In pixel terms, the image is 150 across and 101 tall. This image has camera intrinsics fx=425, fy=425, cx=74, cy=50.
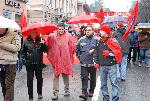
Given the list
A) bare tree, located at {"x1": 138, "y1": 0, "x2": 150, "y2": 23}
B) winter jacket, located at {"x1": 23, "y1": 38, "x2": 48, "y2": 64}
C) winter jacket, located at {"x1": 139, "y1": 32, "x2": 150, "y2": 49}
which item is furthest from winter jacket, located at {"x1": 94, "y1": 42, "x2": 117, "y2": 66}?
bare tree, located at {"x1": 138, "y1": 0, "x2": 150, "y2": 23}

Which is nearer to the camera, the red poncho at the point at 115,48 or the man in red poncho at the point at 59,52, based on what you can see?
the red poncho at the point at 115,48

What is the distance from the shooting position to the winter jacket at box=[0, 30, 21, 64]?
7.84 meters

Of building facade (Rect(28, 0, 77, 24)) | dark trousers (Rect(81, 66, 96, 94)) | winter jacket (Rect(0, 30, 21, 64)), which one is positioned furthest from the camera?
building facade (Rect(28, 0, 77, 24))

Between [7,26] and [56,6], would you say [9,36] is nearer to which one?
[7,26]

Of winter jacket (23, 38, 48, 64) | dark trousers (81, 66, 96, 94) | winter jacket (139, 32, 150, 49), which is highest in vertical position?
winter jacket (23, 38, 48, 64)

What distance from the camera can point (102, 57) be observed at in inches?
344

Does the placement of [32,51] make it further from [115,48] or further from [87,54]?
[115,48]

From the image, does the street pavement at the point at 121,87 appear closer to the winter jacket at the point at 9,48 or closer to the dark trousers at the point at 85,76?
the dark trousers at the point at 85,76

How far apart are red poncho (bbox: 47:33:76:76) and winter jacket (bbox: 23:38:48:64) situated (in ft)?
1.85

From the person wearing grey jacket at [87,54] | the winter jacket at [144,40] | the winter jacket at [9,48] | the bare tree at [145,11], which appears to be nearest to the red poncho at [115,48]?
the person wearing grey jacket at [87,54]

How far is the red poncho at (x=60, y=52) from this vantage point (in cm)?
972

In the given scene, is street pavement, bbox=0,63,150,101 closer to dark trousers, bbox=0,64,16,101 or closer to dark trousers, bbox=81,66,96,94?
dark trousers, bbox=81,66,96,94

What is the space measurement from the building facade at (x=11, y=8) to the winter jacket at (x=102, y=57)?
20639mm

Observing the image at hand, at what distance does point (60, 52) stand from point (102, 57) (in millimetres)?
1384
